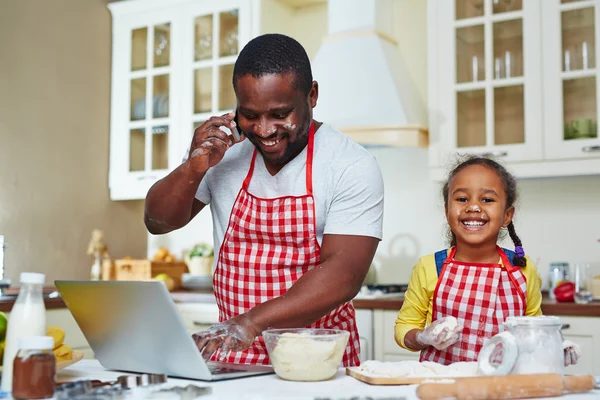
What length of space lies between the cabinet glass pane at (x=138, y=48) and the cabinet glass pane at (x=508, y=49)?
6.04ft

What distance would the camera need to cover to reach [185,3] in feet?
12.5

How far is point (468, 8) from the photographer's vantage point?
3209 mm

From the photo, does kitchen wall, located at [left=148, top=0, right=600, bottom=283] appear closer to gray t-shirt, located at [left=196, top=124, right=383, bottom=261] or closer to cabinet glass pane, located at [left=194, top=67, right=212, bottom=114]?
cabinet glass pane, located at [left=194, top=67, right=212, bottom=114]

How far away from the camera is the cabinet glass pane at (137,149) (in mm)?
3900

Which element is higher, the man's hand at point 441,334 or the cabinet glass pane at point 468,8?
the cabinet glass pane at point 468,8

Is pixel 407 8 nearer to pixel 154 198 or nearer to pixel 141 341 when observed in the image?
pixel 154 198

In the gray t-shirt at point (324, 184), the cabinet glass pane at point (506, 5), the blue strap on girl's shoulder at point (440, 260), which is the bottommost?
the blue strap on girl's shoulder at point (440, 260)

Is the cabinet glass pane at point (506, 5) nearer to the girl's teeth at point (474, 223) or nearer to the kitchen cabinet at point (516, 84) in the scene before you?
the kitchen cabinet at point (516, 84)

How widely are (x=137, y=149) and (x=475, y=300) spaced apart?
2582 millimetres

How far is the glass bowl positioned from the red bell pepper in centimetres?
179

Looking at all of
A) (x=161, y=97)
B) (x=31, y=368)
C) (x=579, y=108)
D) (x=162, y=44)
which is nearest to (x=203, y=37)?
(x=162, y=44)

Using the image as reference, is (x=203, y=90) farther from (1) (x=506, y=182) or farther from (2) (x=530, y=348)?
(2) (x=530, y=348)

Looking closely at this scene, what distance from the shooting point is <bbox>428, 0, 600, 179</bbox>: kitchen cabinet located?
115 inches

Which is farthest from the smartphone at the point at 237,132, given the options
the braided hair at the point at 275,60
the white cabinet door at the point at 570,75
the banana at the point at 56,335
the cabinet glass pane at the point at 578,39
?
the cabinet glass pane at the point at 578,39
